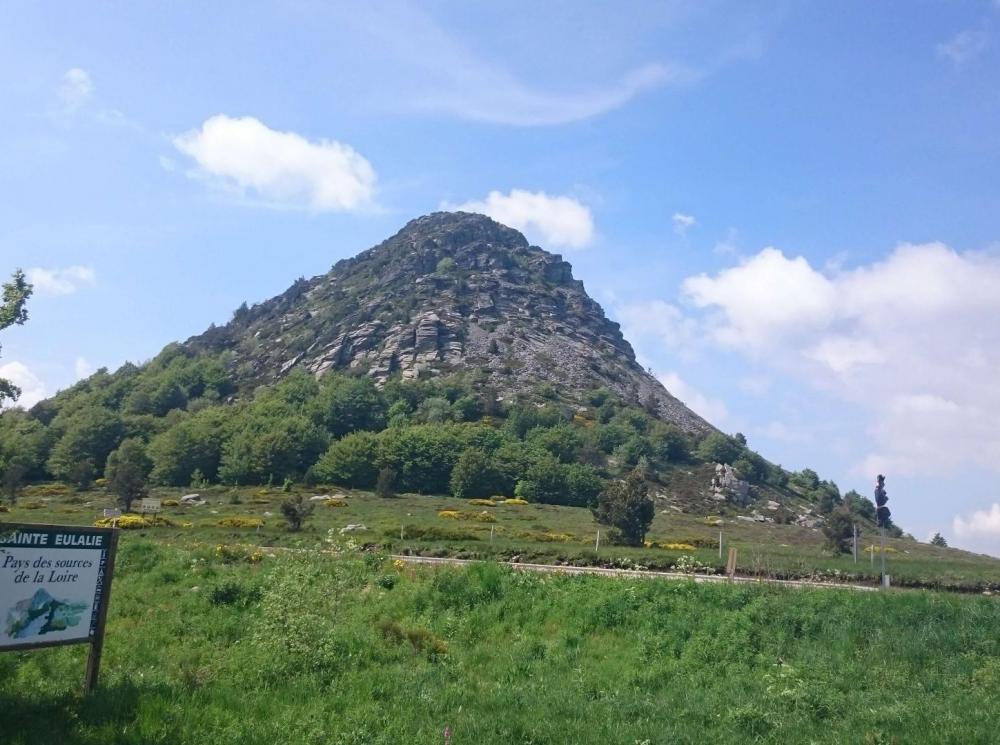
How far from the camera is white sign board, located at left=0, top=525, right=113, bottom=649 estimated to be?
9180 millimetres

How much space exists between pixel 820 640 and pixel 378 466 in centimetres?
7911

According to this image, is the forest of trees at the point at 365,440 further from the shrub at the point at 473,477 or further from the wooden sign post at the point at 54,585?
the wooden sign post at the point at 54,585

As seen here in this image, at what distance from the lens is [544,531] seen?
56.4 metres

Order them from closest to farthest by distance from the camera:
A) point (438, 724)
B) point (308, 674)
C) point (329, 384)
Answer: point (438, 724)
point (308, 674)
point (329, 384)

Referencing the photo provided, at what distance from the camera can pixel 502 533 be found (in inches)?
2024

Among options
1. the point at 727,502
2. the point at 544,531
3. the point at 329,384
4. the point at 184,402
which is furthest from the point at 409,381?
the point at 544,531

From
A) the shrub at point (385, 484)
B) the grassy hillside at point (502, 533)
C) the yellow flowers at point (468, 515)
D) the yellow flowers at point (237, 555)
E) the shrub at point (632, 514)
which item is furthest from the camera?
the shrub at point (385, 484)

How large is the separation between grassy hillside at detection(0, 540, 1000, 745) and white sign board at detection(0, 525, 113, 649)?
0.81 meters

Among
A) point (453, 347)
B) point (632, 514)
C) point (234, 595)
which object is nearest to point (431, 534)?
point (632, 514)

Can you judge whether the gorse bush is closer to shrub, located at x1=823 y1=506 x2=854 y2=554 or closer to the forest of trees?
the forest of trees

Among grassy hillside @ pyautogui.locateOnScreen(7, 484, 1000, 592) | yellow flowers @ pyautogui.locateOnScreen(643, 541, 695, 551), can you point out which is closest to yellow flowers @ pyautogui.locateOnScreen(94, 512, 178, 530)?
grassy hillside @ pyautogui.locateOnScreen(7, 484, 1000, 592)

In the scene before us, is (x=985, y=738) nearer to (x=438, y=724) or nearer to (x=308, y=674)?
(x=438, y=724)

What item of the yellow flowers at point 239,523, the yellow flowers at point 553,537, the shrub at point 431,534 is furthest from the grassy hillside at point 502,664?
the yellow flowers at point 553,537

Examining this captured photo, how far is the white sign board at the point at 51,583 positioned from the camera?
9.18m
